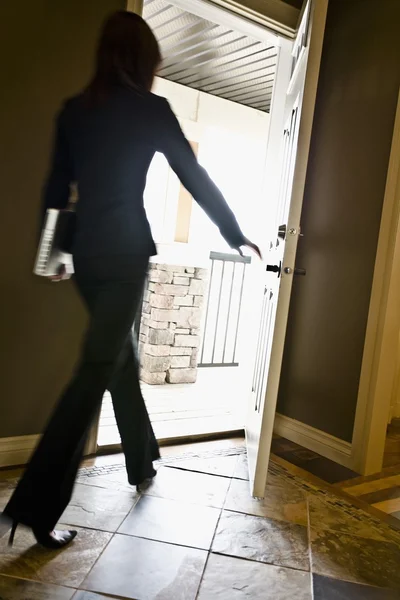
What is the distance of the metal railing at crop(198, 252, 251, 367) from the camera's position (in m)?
4.80

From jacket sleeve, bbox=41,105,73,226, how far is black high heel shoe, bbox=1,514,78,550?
876 millimetres

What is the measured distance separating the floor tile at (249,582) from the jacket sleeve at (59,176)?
3.72 feet

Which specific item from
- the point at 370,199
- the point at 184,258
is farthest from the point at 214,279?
the point at 370,199

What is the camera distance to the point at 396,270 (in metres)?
2.30

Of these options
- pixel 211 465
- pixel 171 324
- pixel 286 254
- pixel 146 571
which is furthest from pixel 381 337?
pixel 171 324

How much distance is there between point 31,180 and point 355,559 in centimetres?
174

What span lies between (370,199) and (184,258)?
7.27ft

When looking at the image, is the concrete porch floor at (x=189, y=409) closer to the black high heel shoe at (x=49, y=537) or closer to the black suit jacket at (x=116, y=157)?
the black high heel shoe at (x=49, y=537)

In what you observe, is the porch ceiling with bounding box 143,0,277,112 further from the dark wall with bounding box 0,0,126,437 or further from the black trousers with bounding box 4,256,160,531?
the black trousers with bounding box 4,256,160,531

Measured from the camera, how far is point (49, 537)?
56.8 inches

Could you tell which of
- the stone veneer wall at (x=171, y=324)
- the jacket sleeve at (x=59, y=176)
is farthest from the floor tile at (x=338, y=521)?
the stone veneer wall at (x=171, y=324)

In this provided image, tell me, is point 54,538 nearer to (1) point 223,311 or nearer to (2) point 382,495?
(2) point 382,495

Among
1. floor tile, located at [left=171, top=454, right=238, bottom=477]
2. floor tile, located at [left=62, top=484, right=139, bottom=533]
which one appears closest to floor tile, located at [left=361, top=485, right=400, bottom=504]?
floor tile, located at [left=171, top=454, right=238, bottom=477]

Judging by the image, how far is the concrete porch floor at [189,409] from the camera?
260cm
